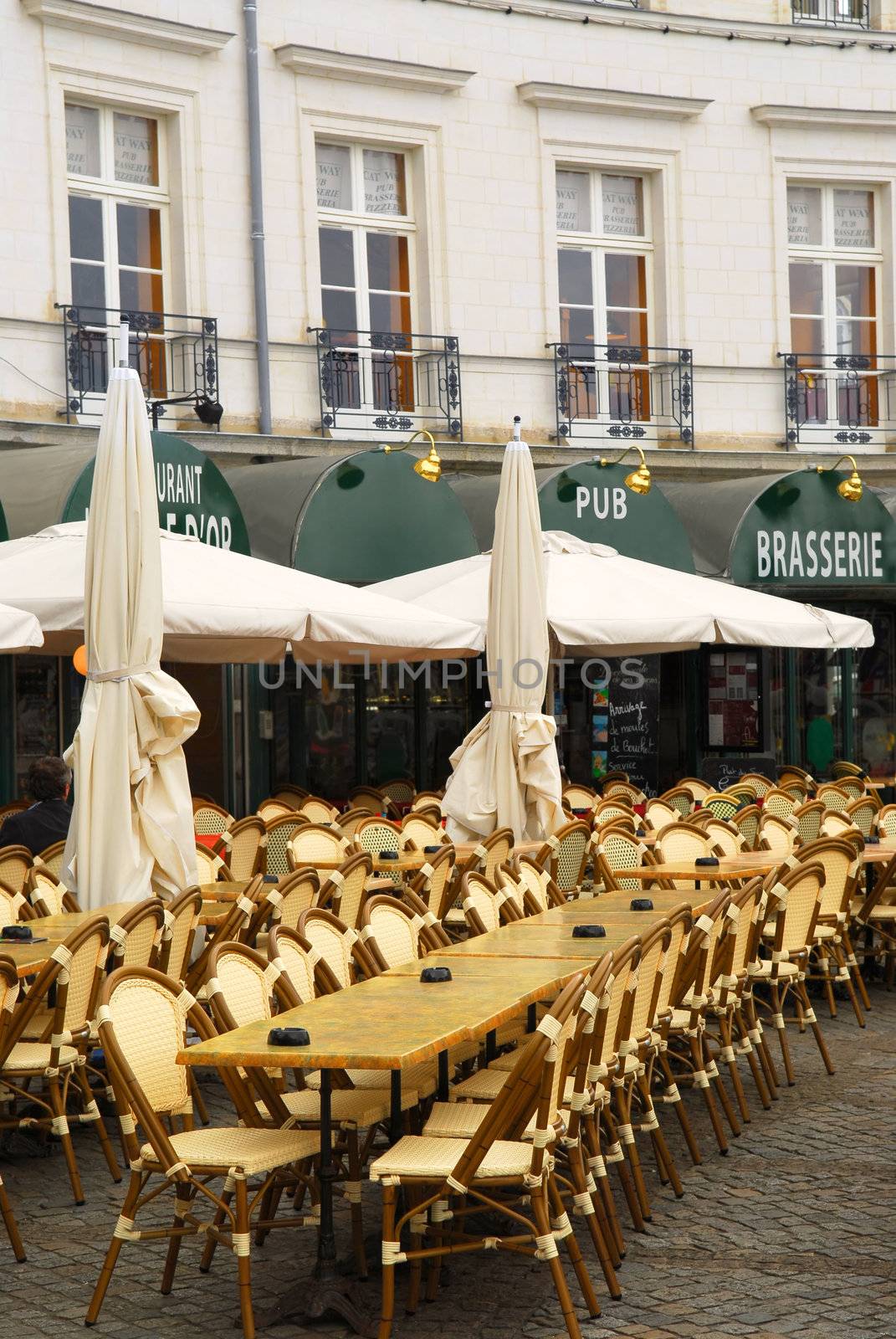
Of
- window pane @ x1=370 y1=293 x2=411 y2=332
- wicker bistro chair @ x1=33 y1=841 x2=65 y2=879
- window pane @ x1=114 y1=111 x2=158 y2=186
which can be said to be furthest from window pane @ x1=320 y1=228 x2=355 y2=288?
wicker bistro chair @ x1=33 y1=841 x2=65 y2=879

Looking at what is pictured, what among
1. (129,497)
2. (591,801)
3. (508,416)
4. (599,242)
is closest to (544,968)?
(129,497)

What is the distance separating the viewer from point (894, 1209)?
20.4 feet

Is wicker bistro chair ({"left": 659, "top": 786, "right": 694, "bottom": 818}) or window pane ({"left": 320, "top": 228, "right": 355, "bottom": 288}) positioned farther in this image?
window pane ({"left": 320, "top": 228, "right": 355, "bottom": 288})

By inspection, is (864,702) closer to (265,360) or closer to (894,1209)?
(265,360)

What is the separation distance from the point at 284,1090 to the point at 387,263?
485 inches

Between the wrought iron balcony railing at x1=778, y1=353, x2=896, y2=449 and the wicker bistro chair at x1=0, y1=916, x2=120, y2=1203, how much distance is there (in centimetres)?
1350

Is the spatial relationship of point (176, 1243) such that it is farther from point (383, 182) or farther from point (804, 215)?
point (804, 215)

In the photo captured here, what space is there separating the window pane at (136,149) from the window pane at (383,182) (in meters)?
2.12

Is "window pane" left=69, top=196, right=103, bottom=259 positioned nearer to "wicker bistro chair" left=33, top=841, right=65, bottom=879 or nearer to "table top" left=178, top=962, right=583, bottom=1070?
"wicker bistro chair" left=33, top=841, right=65, bottom=879

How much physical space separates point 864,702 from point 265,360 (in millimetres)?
7776

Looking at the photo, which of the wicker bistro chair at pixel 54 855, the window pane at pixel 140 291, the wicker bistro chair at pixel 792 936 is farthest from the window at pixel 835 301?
the wicker bistro chair at pixel 54 855

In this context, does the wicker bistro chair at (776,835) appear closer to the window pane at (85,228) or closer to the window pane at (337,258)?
the window pane at (337,258)

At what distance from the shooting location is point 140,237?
15.9 metres

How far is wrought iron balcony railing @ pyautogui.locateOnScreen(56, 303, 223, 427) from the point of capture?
15.0 m
